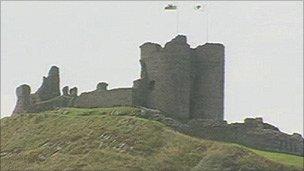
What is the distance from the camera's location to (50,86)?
70062 mm

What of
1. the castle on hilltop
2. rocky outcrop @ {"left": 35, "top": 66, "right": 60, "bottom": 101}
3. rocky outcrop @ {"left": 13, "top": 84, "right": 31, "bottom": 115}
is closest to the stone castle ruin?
the castle on hilltop

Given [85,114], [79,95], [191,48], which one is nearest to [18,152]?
[85,114]

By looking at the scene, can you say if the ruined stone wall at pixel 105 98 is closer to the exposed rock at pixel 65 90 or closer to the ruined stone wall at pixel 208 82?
the exposed rock at pixel 65 90

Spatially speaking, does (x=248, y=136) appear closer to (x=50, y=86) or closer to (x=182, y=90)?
(x=182, y=90)

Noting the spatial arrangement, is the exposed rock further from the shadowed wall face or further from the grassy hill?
the shadowed wall face

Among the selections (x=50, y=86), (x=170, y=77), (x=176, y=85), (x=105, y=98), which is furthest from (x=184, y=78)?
(x=50, y=86)

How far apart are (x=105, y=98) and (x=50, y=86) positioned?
6851mm

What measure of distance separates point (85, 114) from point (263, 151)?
1218 centimetres

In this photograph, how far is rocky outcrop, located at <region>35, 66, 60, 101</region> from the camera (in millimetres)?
69812

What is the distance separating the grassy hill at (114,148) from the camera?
5069 cm

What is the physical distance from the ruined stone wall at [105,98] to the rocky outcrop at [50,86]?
9.79ft

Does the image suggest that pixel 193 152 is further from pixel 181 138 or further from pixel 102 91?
pixel 102 91

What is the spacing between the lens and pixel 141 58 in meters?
65.8

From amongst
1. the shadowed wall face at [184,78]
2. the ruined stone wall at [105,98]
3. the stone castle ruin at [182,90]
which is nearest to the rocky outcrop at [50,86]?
the ruined stone wall at [105,98]
